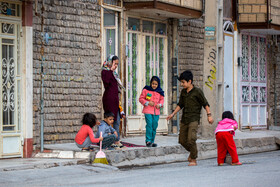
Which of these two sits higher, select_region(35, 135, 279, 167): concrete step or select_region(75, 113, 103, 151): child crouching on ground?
select_region(75, 113, 103, 151): child crouching on ground

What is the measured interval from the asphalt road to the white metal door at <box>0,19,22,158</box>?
6.37 feet

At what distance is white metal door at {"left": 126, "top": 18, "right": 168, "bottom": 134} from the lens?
1700 centimetres

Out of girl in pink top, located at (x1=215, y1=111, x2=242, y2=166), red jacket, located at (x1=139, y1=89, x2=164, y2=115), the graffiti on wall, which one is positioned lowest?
girl in pink top, located at (x1=215, y1=111, x2=242, y2=166)

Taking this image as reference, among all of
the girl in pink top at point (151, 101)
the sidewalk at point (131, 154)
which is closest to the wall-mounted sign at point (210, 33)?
the sidewalk at point (131, 154)

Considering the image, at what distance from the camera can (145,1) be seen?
54.1 ft

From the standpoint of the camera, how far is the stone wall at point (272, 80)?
23.8m

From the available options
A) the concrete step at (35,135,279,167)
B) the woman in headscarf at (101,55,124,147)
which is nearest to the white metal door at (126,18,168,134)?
the concrete step at (35,135,279,167)

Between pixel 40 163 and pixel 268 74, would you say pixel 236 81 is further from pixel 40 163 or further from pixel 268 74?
pixel 40 163

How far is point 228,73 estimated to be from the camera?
21047 millimetres

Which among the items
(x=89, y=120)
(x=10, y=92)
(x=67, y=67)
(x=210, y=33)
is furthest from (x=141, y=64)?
(x=10, y=92)

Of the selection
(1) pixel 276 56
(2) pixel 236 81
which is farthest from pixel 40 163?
(1) pixel 276 56

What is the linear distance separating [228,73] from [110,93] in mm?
8645

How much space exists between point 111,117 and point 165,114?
223 inches

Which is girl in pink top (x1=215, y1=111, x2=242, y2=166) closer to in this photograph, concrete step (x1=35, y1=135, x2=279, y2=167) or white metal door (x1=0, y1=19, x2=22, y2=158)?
concrete step (x1=35, y1=135, x2=279, y2=167)
